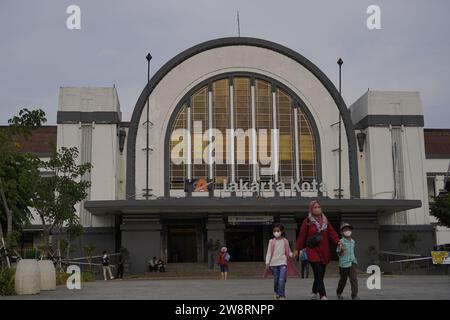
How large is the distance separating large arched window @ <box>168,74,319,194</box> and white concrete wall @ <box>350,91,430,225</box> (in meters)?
3.62

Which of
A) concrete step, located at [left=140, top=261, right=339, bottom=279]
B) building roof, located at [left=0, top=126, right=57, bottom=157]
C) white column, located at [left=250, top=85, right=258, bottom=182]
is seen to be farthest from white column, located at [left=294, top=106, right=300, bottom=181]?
building roof, located at [left=0, top=126, right=57, bottom=157]

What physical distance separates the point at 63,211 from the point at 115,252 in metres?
16.1

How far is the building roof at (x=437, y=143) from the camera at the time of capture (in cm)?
5000

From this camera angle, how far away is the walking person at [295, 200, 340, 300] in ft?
42.5

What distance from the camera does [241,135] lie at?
4341 centimetres

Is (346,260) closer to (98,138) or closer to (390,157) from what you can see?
(98,138)

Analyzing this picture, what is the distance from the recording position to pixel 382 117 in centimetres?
4388

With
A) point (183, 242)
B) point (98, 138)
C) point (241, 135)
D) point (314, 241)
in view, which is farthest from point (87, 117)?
point (314, 241)

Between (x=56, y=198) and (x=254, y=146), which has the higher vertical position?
(x=254, y=146)

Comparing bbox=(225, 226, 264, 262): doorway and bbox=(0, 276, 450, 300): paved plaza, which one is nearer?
bbox=(0, 276, 450, 300): paved plaza

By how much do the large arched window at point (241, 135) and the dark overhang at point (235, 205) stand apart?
2617 mm

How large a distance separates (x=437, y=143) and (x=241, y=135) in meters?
17.7

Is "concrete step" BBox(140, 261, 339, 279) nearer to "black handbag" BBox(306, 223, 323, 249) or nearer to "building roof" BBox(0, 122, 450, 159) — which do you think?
"building roof" BBox(0, 122, 450, 159)
